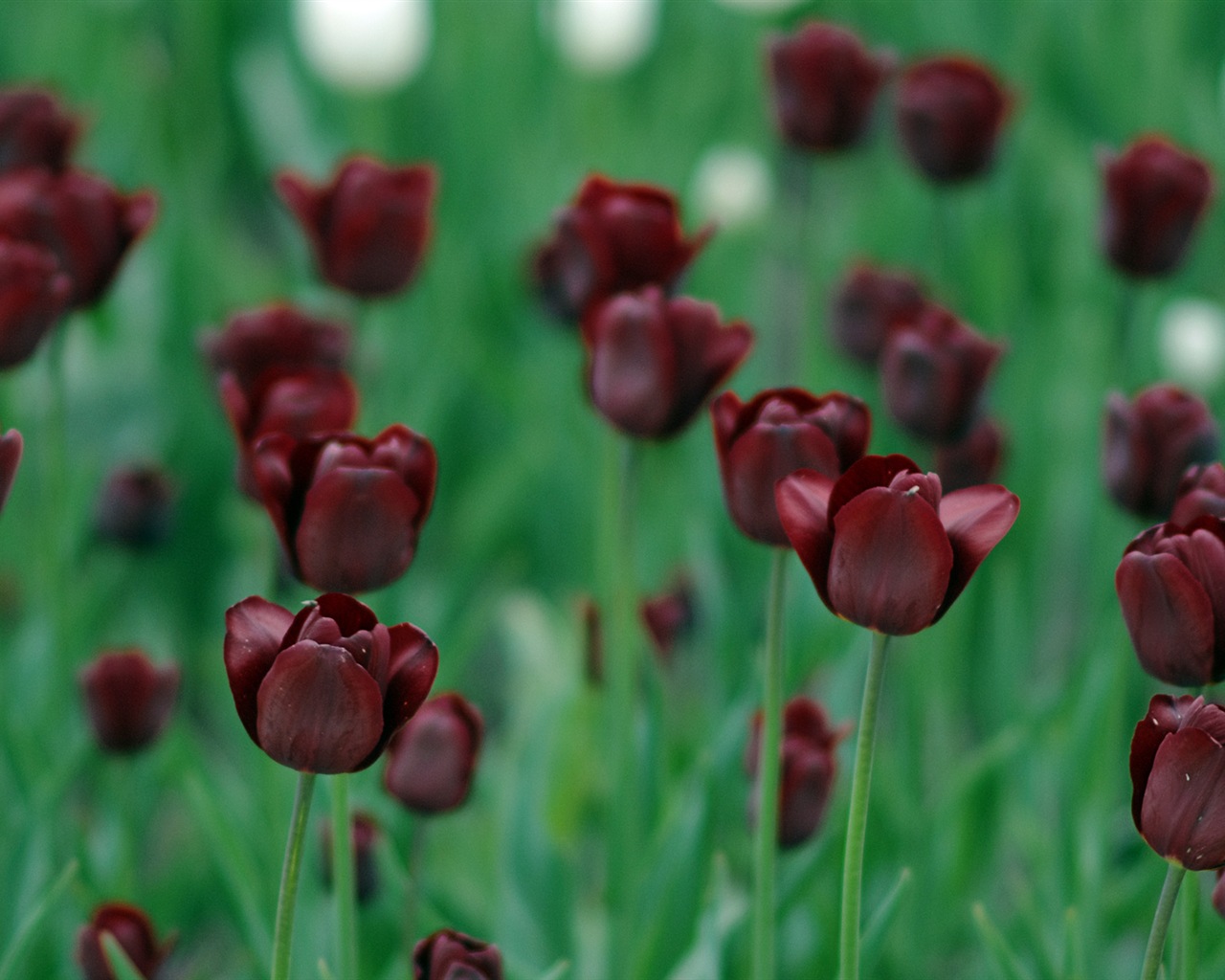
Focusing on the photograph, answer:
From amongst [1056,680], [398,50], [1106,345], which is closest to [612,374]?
[1056,680]

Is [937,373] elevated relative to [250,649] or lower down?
elevated

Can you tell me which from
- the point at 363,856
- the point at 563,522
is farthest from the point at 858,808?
the point at 563,522

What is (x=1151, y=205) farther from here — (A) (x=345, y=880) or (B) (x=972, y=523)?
(A) (x=345, y=880)

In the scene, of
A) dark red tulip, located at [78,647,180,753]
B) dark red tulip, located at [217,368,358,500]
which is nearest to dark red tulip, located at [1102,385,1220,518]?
dark red tulip, located at [217,368,358,500]

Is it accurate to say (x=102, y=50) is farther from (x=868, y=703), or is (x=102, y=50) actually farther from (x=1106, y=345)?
(x=868, y=703)

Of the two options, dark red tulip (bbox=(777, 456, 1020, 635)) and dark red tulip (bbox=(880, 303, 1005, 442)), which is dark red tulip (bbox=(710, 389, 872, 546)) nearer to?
dark red tulip (bbox=(777, 456, 1020, 635))

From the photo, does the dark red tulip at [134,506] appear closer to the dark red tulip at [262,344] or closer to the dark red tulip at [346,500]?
the dark red tulip at [262,344]

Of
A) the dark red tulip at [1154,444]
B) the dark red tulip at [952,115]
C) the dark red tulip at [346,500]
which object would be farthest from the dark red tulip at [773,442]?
the dark red tulip at [952,115]
